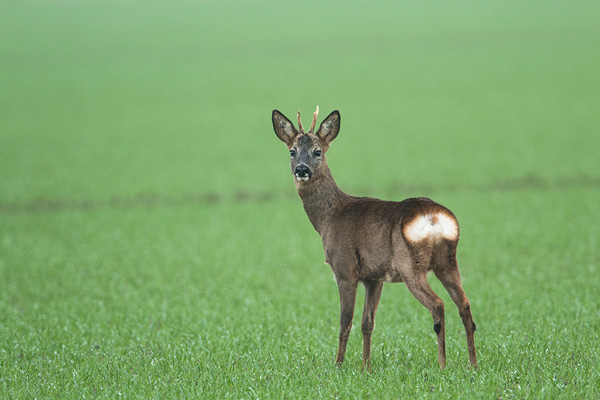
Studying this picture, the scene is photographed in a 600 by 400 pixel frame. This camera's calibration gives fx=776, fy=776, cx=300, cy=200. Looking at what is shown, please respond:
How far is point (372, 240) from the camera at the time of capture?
6.05 meters

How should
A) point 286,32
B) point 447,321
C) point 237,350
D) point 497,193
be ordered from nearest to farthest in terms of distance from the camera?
point 237,350 → point 447,321 → point 497,193 → point 286,32

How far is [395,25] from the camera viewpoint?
5019 cm

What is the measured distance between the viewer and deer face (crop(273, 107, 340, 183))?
6.42 m

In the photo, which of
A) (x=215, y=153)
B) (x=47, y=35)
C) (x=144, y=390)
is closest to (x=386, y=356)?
(x=144, y=390)

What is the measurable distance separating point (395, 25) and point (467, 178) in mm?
32090

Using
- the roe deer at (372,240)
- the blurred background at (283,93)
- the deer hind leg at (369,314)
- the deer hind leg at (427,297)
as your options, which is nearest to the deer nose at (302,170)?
the roe deer at (372,240)

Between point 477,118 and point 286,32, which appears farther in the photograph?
point 286,32

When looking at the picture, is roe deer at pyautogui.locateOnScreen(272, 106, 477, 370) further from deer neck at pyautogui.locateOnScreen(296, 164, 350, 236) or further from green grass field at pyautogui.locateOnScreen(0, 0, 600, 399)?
green grass field at pyautogui.locateOnScreen(0, 0, 600, 399)

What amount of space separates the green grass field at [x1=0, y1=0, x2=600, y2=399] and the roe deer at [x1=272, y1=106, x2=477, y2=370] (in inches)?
21.8

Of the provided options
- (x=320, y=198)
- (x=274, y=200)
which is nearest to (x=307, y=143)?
(x=320, y=198)

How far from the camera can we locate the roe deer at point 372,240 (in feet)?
18.7

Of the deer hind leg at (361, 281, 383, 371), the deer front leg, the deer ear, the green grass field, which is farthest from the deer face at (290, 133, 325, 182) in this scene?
the green grass field

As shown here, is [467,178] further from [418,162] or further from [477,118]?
[477,118]

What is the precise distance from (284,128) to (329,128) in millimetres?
393
